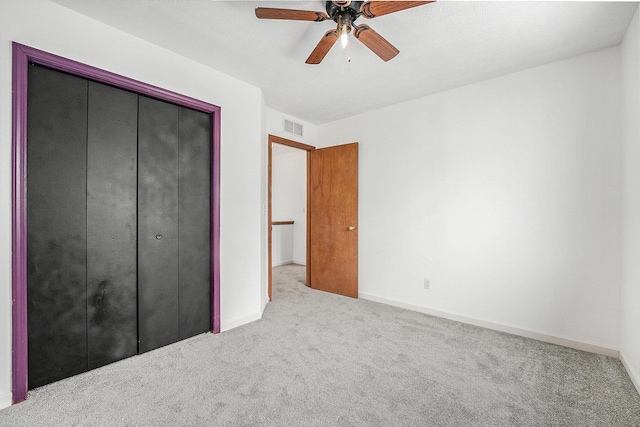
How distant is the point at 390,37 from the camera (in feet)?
7.04

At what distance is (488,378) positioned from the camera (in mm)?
1958

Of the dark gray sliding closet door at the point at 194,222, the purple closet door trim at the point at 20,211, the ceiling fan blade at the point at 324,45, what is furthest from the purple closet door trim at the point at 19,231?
the ceiling fan blade at the point at 324,45

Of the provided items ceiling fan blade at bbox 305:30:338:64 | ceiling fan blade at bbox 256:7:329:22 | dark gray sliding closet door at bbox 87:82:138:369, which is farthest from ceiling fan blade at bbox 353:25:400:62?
dark gray sliding closet door at bbox 87:82:138:369

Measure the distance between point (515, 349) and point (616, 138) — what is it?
1865 millimetres

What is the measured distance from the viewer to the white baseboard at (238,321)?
107 inches

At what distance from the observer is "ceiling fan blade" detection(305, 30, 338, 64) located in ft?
5.77

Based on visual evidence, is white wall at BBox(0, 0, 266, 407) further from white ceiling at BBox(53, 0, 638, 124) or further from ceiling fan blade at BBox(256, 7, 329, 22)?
ceiling fan blade at BBox(256, 7, 329, 22)

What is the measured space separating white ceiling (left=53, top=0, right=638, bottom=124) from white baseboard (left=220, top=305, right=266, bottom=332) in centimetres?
241

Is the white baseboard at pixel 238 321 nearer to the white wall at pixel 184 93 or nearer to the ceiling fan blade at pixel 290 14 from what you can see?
the white wall at pixel 184 93

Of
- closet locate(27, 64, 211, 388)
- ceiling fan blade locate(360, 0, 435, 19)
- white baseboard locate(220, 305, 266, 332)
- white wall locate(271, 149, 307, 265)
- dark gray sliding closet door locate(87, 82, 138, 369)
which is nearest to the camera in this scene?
ceiling fan blade locate(360, 0, 435, 19)

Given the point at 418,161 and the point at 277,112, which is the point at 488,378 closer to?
the point at 418,161

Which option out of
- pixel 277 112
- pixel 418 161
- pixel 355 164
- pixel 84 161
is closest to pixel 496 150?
pixel 418 161

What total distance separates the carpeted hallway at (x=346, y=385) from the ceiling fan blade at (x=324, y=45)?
225cm

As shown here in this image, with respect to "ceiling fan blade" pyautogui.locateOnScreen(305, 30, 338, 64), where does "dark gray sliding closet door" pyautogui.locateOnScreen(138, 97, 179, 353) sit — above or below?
below
